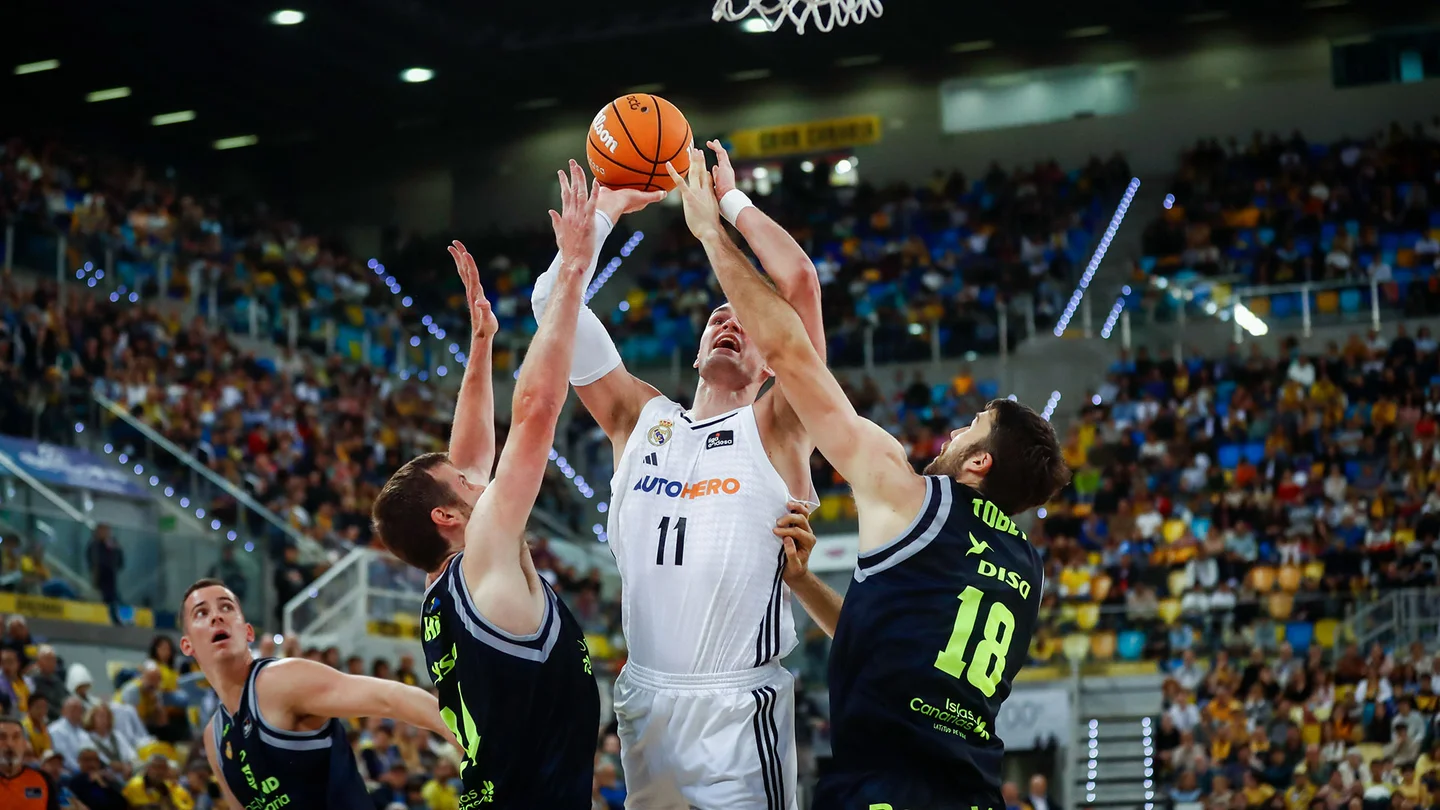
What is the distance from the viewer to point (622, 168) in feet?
19.2

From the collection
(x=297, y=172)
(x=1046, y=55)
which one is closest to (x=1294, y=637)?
(x=1046, y=55)

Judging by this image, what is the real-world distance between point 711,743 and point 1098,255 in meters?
20.9

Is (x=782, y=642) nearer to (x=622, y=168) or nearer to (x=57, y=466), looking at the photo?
(x=622, y=168)

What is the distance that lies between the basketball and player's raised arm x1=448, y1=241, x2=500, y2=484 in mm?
636

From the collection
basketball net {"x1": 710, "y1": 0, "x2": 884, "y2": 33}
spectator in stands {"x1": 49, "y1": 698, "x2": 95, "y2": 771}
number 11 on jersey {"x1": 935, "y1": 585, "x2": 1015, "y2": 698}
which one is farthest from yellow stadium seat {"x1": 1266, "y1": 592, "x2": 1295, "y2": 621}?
number 11 on jersey {"x1": 935, "y1": 585, "x2": 1015, "y2": 698}

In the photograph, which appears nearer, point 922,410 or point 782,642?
point 782,642

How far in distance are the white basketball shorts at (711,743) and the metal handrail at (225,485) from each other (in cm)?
1232

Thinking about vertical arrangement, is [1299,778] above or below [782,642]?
below

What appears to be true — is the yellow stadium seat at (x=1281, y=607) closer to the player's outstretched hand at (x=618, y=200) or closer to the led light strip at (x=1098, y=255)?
the led light strip at (x=1098, y=255)

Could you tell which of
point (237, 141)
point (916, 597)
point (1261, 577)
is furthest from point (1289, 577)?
point (237, 141)

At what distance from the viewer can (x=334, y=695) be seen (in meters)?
6.27

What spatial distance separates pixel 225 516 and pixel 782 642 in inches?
489

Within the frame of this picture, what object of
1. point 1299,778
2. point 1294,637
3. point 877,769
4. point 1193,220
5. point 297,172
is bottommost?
point 1299,778

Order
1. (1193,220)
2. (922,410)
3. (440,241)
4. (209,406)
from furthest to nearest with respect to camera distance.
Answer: (440,241)
(1193,220)
(922,410)
(209,406)
